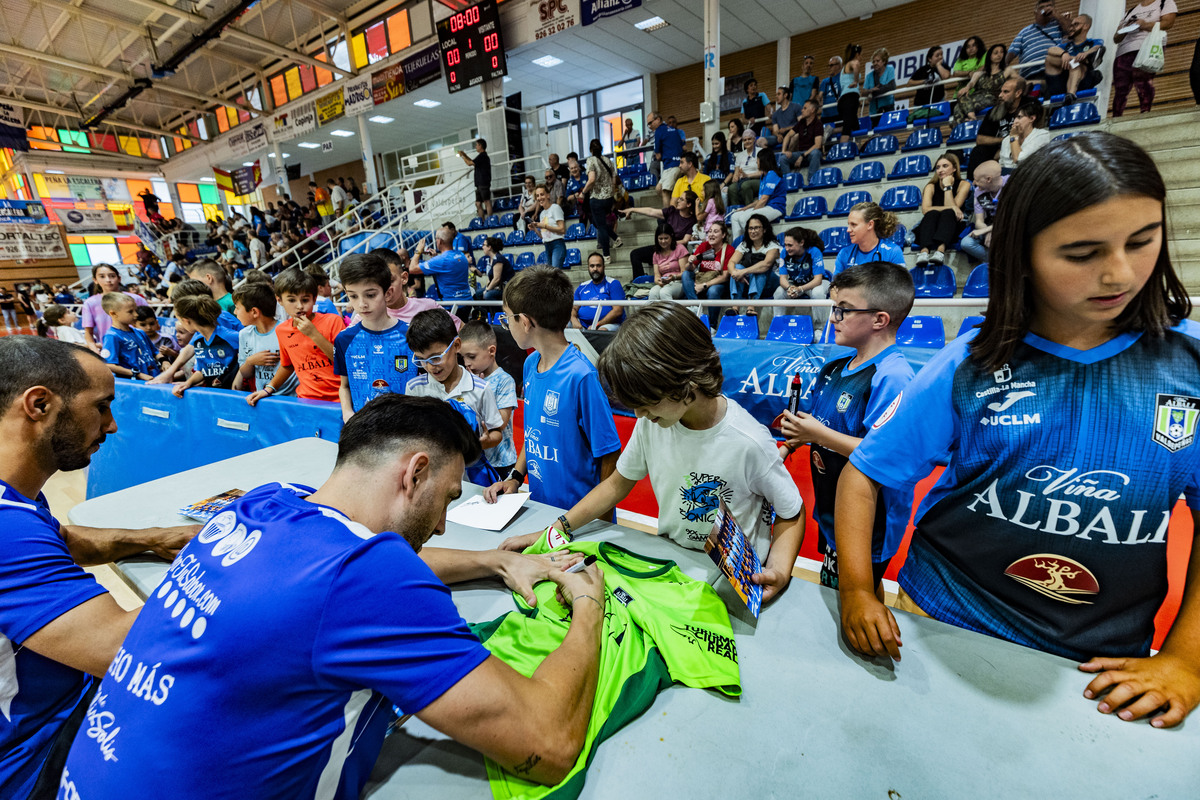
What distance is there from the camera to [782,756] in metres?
0.83

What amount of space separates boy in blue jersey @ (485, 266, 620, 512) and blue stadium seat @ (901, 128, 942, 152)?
7.92m

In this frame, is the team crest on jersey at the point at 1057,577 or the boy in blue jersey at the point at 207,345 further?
the boy in blue jersey at the point at 207,345

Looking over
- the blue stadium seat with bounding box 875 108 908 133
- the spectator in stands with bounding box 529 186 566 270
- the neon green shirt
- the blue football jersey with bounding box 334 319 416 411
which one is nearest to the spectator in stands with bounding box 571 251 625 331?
the spectator in stands with bounding box 529 186 566 270

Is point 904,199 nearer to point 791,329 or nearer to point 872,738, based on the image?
point 791,329

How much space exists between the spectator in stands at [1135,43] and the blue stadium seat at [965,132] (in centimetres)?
149

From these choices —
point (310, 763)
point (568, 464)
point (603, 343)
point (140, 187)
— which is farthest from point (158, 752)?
point (140, 187)

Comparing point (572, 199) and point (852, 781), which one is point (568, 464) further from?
point (572, 199)

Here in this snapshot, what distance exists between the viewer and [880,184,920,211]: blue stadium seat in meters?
6.52

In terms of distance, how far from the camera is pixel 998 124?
18.9 ft

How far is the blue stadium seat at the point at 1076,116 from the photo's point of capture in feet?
19.8

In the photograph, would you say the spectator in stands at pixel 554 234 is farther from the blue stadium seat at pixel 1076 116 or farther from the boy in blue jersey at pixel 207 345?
the blue stadium seat at pixel 1076 116

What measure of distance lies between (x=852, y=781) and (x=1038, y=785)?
0.27 meters

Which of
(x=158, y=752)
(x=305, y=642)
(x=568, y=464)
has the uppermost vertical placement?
(x=305, y=642)

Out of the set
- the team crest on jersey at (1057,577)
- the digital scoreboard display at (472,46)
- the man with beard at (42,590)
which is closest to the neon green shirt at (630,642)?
the team crest on jersey at (1057,577)
